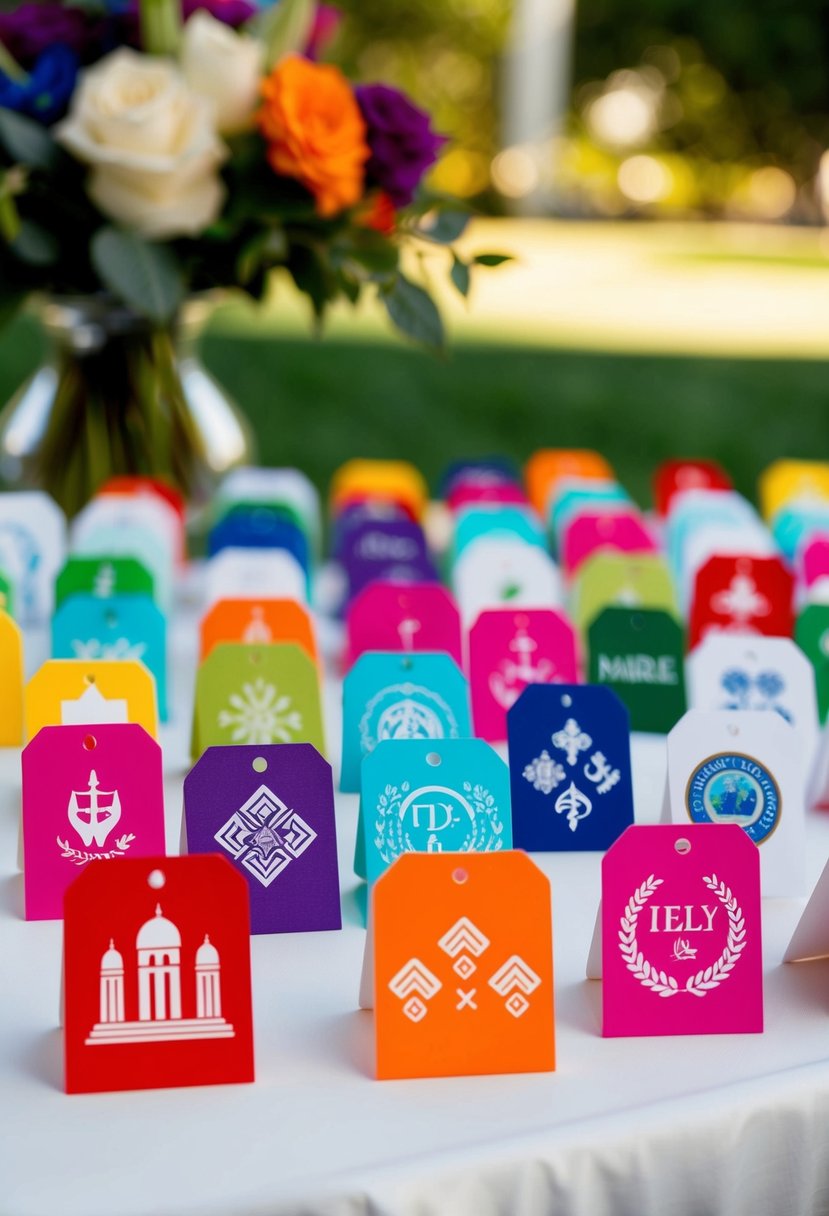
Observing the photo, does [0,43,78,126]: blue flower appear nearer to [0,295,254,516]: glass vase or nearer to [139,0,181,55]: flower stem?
[139,0,181,55]: flower stem

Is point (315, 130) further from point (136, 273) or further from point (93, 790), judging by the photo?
point (93, 790)

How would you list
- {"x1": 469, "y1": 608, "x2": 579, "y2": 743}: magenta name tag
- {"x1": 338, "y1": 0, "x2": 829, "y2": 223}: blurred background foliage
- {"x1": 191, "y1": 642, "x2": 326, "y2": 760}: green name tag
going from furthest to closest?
{"x1": 338, "y1": 0, "x2": 829, "y2": 223}: blurred background foliage
{"x1": 469, "y1": 608, "x2": 579, "y2": 743}: magenta name tag
{"x1": 191, "y1": 642, "x2": 326, "y2": 760}: green name tag

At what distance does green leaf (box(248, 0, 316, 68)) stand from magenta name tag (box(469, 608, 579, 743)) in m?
0.82

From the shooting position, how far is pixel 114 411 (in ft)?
6.89

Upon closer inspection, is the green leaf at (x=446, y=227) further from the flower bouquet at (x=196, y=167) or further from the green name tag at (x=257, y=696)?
the green name tag at (x=257, y=696)

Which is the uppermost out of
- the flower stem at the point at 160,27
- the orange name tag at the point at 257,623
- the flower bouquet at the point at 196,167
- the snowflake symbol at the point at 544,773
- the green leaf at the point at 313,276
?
the flower stem at the point at 160,27

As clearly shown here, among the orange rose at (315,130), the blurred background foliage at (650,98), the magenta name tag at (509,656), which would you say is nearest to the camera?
the magenta name tag at (509,656)

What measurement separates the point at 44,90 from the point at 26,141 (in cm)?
7

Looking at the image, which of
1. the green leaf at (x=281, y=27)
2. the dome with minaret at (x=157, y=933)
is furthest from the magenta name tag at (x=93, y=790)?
the green leaf at (x=281, y=27)

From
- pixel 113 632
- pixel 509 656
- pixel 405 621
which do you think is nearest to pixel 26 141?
pixel 113 632

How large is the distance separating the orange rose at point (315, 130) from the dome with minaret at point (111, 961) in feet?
3.60

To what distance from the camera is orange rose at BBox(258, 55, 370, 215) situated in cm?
176

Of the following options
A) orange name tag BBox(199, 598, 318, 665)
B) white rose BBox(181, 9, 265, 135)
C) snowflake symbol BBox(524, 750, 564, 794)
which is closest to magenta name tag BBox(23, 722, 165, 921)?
snowflake symbol BBox(524, 750, 564, 794)

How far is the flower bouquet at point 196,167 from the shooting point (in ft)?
5.81
